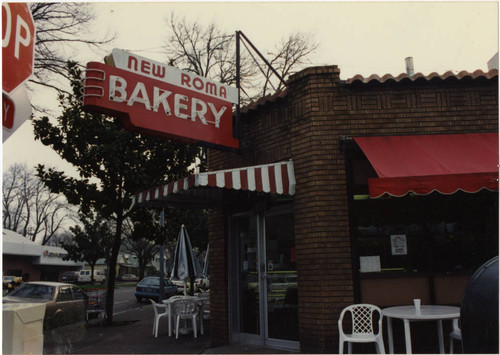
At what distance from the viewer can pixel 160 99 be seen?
6441 millimetres

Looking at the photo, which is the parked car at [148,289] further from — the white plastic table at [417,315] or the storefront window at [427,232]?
the white plastic table at [417,315]

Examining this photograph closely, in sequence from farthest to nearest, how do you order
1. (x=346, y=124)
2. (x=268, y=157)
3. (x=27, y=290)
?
(x=27, y=290), (x=268, y=157), (x=346, y=124)

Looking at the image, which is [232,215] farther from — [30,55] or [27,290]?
[27,290]

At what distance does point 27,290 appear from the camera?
1181 cm

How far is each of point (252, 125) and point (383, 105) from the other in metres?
2.29

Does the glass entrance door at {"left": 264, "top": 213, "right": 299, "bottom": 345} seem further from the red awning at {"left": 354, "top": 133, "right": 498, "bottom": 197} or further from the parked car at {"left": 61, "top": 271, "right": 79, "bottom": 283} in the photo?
the parked car at {"left": 61, "top": 271, "right": 79, "bottom": 283}

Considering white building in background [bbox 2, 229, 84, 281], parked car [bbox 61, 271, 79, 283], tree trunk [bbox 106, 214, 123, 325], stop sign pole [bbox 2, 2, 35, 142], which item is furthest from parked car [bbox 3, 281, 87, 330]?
parked car [bbox 61, 271, 79, 283]

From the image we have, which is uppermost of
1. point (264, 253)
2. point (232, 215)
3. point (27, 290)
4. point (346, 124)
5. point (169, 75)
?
point (169, 75)

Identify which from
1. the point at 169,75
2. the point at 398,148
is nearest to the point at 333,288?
the point at 398,148

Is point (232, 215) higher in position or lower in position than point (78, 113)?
lower

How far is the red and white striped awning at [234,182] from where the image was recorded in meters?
5.93

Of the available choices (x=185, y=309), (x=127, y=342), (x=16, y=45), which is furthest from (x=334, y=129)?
(x=127, y=342)

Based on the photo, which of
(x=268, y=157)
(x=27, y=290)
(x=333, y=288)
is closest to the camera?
(x=333, y=288)

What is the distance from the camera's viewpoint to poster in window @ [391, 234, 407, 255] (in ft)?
21.5
